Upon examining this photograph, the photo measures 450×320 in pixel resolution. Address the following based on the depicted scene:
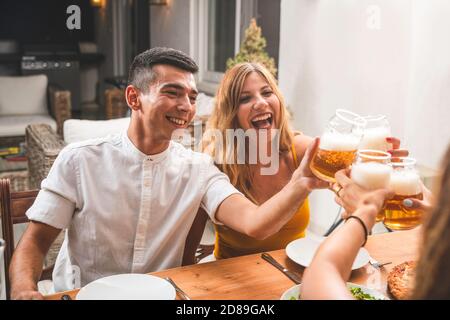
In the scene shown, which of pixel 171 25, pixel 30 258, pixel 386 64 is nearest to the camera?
pixel 30 258

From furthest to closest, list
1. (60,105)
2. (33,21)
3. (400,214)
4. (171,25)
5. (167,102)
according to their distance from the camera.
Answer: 1. (33,21)
2. (171,25)
3. (60,105)
4. (167,102)
5. (400,214)

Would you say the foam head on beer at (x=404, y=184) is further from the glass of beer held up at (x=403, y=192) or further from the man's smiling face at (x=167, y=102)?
the man's smiling face at (x=167, y=102)

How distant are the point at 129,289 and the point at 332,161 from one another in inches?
23.3

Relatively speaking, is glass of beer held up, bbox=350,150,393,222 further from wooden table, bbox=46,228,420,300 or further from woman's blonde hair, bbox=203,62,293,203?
woman's blonde hair, bbox=203,62,293,203

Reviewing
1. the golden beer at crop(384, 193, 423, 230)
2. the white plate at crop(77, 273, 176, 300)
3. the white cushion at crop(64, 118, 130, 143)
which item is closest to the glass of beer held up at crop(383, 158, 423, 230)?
the golden beer at crop(384, 193, 423, 230)

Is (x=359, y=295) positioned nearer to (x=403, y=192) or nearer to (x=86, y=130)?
(x=403, y=192)

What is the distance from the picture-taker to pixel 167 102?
1577 mm

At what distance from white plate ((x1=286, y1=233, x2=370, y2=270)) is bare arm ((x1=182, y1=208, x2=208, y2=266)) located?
0.36 meters

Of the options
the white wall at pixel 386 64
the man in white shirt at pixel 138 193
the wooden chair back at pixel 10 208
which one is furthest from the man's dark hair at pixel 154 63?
the white wall at pixel 386 64

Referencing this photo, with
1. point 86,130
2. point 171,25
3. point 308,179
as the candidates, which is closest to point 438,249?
point 308,179

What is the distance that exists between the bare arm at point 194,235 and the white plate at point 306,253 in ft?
1.17

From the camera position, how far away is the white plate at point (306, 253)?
4.69 feet

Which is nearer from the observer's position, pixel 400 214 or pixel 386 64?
pixel 400 214
